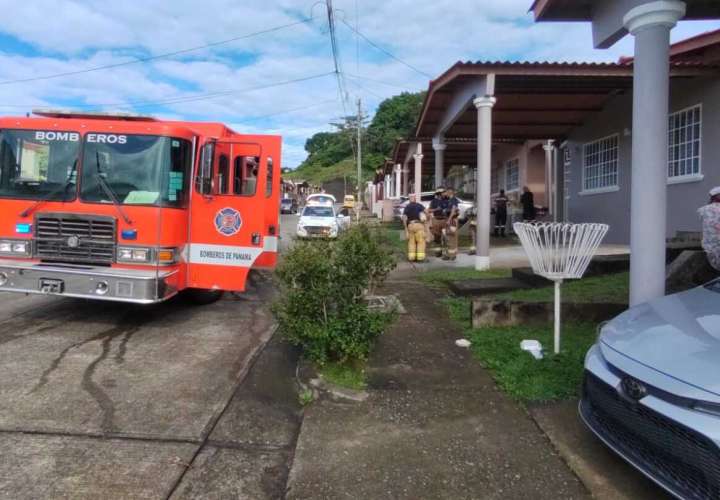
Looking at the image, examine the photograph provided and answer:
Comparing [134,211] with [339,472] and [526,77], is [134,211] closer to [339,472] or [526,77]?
[339,472]

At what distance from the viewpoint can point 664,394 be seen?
9.43 ft

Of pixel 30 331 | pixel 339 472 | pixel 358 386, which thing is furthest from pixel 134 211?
pixel 339 472

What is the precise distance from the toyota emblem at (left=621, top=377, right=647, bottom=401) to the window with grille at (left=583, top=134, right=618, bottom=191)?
34.8ft

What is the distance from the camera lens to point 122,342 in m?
6.17

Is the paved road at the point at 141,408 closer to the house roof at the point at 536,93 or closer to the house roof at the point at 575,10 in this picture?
the house roof at the point at 575,10

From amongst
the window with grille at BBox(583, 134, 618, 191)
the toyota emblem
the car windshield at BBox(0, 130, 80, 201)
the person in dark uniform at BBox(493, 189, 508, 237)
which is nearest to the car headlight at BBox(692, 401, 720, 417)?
the toyota emblem

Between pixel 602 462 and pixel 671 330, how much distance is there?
93 cm

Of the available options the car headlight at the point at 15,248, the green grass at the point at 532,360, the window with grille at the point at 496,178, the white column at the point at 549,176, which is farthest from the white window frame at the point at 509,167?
the car headlight at the point at 15,248

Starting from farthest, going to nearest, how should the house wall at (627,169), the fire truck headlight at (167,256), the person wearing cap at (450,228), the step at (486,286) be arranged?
the person wearing cap at (450,228) → the house wall at (627,169) → the step at (486,286) → the fire truck headlight at (167,256)

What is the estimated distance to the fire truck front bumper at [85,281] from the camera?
20.1ft

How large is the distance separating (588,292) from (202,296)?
199 inches

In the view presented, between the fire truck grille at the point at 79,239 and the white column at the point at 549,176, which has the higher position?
the white column at the point at 549,176

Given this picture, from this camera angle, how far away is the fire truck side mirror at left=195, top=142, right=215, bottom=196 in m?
6.80

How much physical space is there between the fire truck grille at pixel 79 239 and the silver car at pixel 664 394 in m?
5.06
